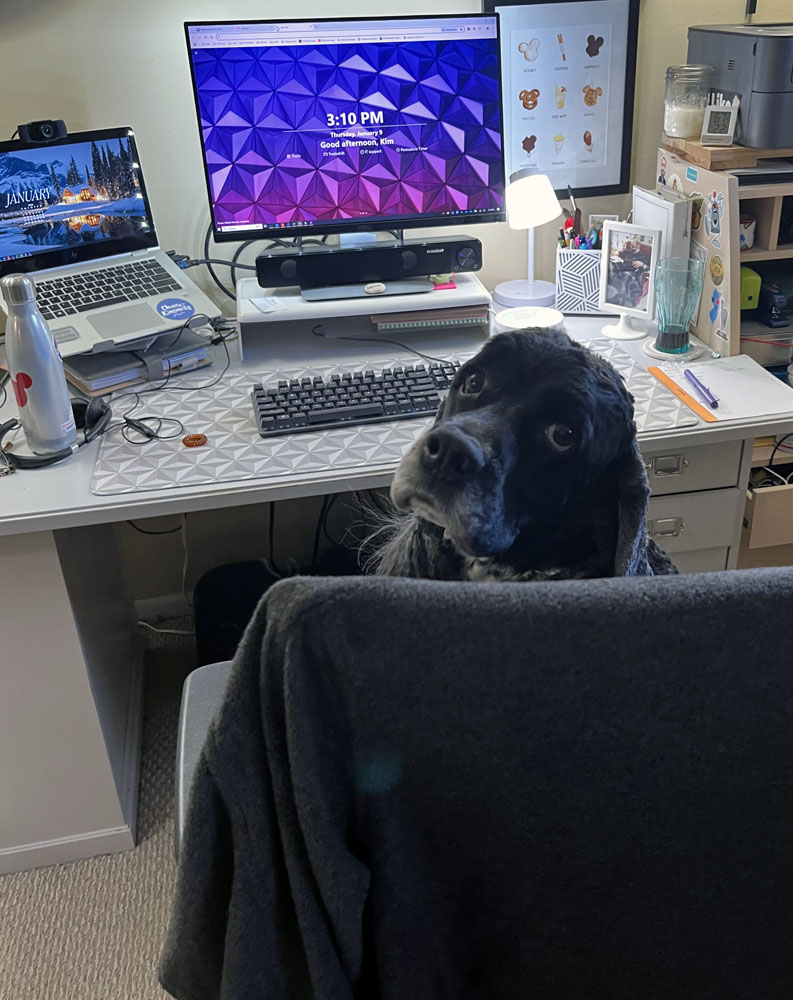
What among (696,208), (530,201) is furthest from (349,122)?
(696,208)

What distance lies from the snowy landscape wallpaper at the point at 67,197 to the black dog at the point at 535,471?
103 cm

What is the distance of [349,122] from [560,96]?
50 cm

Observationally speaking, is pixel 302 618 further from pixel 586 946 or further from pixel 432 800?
pixel 586 946

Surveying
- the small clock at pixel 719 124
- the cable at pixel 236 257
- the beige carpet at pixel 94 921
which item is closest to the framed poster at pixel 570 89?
the small clock at pixel 719 124

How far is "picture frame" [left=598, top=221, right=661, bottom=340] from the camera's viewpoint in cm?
176

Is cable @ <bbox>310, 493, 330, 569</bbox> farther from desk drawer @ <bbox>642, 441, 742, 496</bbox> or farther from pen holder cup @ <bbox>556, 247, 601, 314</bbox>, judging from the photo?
desk drawer @ <bbox>642, 441, 742, 496</bbox>

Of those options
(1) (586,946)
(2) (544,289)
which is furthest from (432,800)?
(2) (544,289)

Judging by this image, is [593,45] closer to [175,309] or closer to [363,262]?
[363,262]

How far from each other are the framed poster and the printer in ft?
0.70

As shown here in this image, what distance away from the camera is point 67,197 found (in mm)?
1636

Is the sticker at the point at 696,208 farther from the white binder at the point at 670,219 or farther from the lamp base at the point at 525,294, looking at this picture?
the lamp base at the point at 525,294

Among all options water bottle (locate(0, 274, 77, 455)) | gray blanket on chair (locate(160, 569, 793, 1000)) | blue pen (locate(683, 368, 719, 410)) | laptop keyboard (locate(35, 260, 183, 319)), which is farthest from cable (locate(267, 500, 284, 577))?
gray blanket on chair (locate(160, 569, 793, 1000))

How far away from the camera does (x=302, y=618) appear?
1.70 ft

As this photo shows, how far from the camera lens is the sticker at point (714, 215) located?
1.66 m
